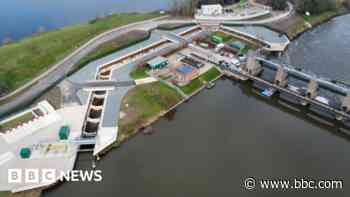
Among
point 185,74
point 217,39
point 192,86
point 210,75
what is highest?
point 217,39

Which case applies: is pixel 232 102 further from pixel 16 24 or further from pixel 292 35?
pixel 16 24

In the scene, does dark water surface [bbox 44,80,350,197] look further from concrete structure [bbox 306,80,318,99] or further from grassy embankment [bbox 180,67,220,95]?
concrete structure [bbox 306,80,318,99]

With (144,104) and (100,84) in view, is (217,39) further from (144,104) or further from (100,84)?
(100,84)

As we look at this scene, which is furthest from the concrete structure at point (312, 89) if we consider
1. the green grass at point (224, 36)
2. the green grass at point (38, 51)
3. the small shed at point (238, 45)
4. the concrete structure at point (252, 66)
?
the green grass at point (38, 51)

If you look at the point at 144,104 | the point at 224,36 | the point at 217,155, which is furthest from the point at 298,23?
the point at 217,155

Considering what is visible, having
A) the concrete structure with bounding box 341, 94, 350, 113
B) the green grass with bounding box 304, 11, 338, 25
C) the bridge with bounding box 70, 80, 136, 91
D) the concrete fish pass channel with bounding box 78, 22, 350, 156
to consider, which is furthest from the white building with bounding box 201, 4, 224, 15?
the concrete structure with bounding box 341, 94, 350, 113

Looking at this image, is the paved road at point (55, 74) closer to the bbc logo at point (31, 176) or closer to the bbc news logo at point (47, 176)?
the bbc logo at point (31, 176)
